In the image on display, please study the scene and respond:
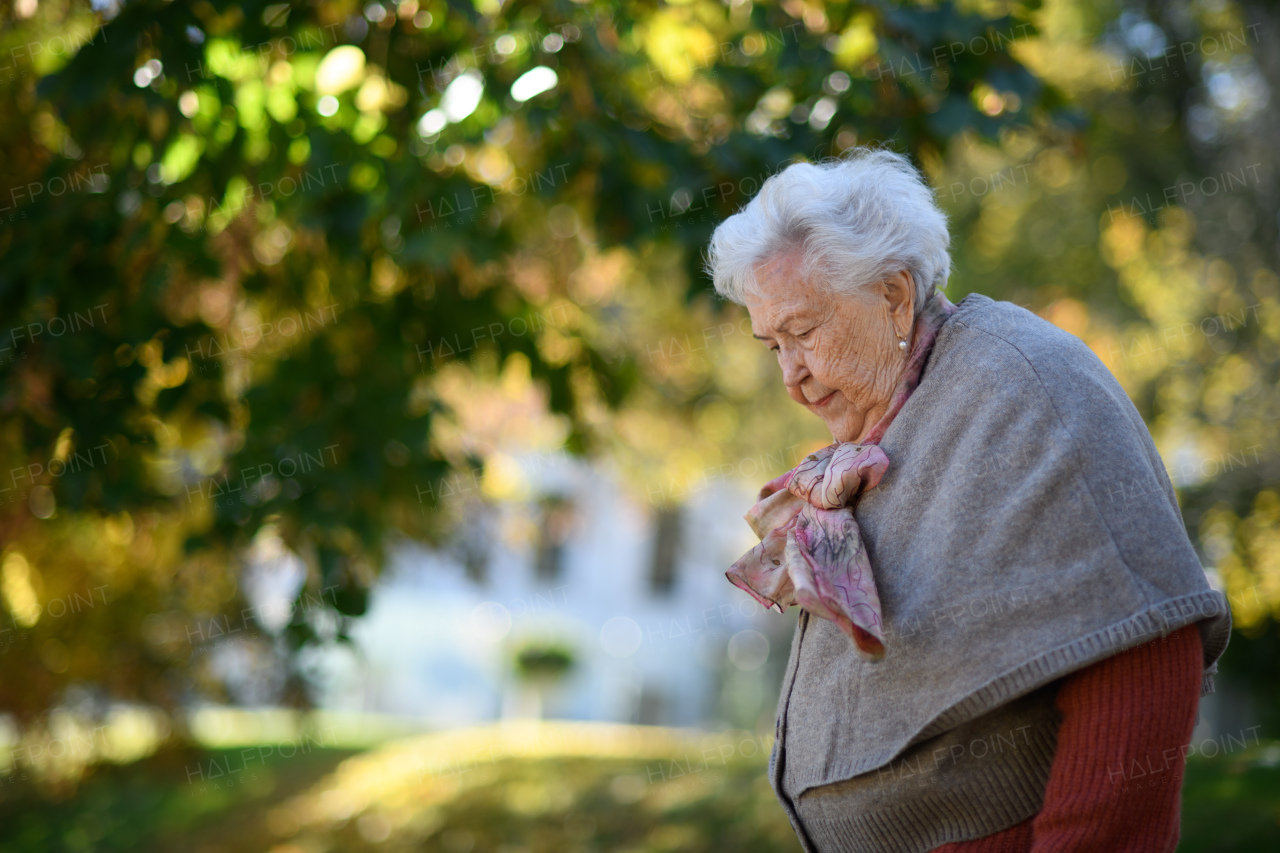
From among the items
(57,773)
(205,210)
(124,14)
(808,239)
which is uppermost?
(124,14)

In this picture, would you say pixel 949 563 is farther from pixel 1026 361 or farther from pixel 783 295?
pixel 783 295

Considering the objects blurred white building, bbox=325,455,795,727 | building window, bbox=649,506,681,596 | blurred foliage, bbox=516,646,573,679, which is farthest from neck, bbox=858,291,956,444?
building window, bbox=649,506,681,596

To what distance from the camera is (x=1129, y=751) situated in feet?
4.52

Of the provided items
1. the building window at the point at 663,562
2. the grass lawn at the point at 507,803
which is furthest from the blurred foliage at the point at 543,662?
the grass lawn at the point at 507,803

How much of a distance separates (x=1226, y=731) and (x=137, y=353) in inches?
297

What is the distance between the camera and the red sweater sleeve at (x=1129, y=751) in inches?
54.2

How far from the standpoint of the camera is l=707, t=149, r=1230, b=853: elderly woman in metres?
1.39

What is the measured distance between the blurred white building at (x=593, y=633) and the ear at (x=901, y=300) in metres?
14.9

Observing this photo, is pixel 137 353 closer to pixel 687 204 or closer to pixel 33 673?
pixel 687 204

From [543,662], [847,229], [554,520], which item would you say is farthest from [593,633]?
[847,229]

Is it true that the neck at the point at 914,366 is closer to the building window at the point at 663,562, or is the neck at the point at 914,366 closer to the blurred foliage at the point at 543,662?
the blurred foliage at the point at 543,662

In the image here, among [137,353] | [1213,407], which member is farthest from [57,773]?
[1213,407]

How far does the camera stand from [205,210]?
3.55 m

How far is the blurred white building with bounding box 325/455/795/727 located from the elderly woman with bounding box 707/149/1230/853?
1493 centimetres
